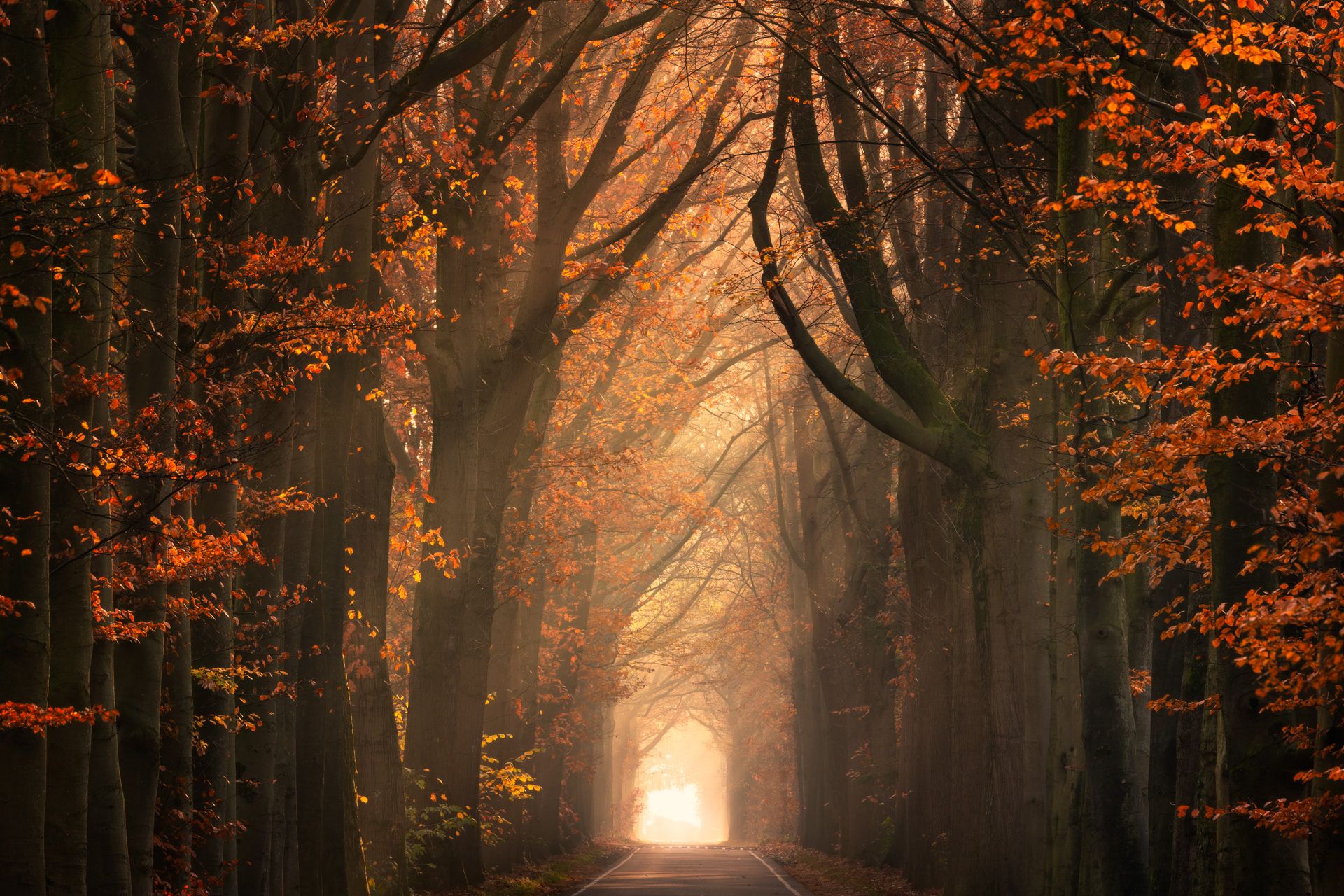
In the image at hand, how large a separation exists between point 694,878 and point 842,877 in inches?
120

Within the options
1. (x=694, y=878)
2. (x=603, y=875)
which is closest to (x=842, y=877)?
(x=694, y=878)

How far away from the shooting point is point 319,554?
40.2 ft

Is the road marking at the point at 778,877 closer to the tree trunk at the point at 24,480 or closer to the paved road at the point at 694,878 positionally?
the paved road at the point at 694,878

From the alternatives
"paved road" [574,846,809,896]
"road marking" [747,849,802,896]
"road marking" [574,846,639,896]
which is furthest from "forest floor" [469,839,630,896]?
"road marking" [747,849,802,896]

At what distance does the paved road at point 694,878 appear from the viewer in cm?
2020

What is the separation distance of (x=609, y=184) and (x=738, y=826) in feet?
174

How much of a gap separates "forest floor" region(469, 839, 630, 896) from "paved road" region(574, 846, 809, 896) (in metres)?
0.44

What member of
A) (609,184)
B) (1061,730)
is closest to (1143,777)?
(1061,730)

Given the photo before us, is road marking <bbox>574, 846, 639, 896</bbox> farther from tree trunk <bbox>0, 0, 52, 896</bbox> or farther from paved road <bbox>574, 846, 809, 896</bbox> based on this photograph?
tree trunk <bbox>0, 0, 52, 896</bbox>

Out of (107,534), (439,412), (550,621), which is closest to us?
(107,534)

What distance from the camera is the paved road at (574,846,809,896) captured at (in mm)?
20203

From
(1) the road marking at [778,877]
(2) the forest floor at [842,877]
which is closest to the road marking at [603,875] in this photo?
(1) the road marking at [778,877]

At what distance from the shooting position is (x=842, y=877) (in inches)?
920

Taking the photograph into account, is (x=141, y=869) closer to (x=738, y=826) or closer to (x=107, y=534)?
(x=107, y=534)
